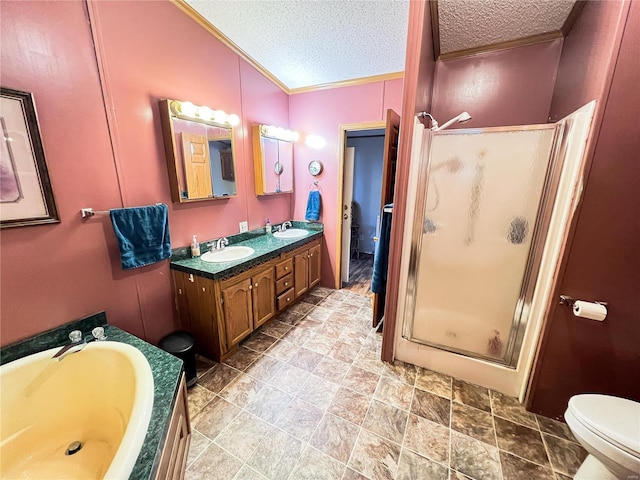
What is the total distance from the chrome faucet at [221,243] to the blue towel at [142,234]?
520 mm

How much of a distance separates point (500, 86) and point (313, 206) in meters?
2.16

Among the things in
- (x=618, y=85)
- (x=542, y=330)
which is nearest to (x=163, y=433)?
(x=542, y=330)

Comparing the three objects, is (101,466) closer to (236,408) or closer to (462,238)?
(236,408)

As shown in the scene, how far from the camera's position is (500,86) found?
2.09 m

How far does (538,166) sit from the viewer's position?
59.0 inches

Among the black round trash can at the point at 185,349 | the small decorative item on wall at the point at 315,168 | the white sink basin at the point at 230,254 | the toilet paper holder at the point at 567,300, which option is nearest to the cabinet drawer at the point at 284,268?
the white sink basin at the point at 230,254

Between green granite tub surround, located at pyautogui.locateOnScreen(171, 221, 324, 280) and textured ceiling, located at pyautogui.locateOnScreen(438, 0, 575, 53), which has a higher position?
textured ceiling, located at pyautogui.locateOnScreen(438, 0, 575, 53)

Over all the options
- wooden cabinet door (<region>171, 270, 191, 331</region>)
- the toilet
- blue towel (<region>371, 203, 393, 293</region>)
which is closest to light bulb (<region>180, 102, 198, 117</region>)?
wooden cabinet door (<region>171, 270, 191, 331</region>)

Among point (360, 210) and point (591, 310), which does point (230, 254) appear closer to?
point (591, 310)

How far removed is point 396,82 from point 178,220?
8.43 feet

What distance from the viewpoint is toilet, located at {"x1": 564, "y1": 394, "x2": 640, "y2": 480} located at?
1.00 meters

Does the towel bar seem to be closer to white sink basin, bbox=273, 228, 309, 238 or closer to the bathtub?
the bathtub

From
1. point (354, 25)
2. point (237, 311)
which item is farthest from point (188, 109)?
point (237, 311)

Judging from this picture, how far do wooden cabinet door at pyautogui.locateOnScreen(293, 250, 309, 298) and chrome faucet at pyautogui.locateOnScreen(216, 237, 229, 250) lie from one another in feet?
2.42
